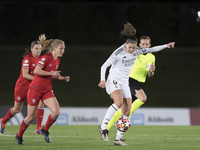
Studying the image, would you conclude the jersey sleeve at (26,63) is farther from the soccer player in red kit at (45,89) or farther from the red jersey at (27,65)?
the soccer player in red kit at (45,89)

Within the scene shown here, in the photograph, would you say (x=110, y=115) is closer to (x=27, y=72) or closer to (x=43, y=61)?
(x=43, y=61)

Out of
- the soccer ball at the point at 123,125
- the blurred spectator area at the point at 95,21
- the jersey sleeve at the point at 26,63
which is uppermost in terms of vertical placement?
the blurred spectator area at the point at 95,21

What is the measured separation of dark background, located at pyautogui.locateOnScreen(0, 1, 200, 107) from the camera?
66.4 feet

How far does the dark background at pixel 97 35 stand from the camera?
2025 centimetres

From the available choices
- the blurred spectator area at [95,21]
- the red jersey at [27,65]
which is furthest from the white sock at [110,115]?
the blurred spectator area at [95,21]

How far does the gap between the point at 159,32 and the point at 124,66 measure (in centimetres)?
1427

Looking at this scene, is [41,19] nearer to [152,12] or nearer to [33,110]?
[152,12]

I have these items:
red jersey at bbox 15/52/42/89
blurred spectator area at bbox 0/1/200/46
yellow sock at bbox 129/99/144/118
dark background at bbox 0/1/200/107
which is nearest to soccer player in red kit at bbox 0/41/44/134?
red jersey at bbox 15/52/42/89

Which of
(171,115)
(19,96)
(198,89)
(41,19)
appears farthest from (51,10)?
(19,96)

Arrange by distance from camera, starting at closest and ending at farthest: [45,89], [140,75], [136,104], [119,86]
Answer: [45,89] → [119,86] → [136,104] → [140,75]

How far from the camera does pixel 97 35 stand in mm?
21297

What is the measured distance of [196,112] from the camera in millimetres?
13664

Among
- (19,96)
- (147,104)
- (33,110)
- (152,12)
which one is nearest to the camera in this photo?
(33,110)

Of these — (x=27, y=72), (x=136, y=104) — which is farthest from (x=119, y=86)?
(x=27, y=72)
